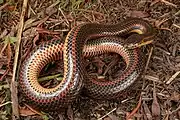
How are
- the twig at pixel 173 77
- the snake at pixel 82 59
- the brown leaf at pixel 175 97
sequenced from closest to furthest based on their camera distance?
the snake at pixel 82 59
the brown leaf at pixel 175 97
the twig at pixel 173 77

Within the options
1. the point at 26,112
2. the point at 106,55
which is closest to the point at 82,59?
Result: the point at 106,55

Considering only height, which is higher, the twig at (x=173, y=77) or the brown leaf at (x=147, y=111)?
the twig at (x=173, y=77)

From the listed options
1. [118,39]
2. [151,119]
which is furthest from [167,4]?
[151,119]

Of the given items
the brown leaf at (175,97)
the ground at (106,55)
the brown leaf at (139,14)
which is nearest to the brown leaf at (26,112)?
the ground at (106,55)

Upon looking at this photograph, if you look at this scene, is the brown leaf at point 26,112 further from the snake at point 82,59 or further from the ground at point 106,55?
the snake at point 82,59

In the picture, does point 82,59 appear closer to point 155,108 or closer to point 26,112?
point 26,112

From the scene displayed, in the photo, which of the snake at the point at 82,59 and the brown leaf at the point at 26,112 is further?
the brown leaf at the point at 26,112

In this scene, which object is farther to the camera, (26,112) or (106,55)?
(106,55)
